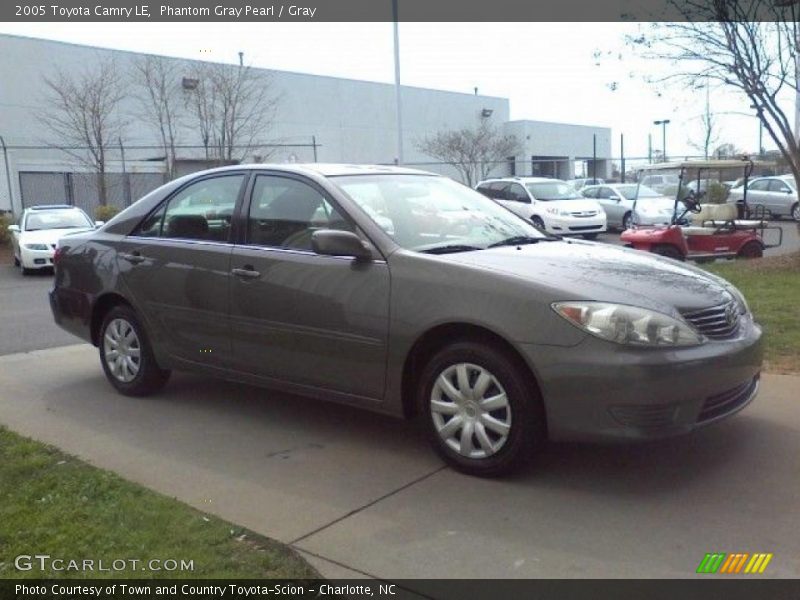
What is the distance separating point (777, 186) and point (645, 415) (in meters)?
24.6

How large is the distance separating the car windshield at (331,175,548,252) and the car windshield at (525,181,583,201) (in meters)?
16.4

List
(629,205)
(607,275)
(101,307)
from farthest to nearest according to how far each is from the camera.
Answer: (629,205) < (101,307) < (607,275)

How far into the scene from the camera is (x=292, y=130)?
38.4m

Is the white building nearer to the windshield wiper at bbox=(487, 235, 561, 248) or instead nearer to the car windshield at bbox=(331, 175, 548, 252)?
the car windshield at bbox=(331, 175, 548, 252)

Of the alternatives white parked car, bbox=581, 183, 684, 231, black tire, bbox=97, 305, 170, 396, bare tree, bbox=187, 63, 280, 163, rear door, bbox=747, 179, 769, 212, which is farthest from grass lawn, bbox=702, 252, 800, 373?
bare tree, bbox=187, 63, 280, 163

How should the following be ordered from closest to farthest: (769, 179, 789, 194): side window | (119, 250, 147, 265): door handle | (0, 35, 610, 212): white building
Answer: (119, 250, 147, 265): door handle < (769, 179, 789, 194): side window < (0, 35, 610, 212): white building

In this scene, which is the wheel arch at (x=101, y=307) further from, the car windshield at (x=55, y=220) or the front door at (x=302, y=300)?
the car windshield at (x=55, y=220)

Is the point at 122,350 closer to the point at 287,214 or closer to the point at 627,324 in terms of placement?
the point at 287,214

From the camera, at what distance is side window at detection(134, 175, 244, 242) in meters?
5.37

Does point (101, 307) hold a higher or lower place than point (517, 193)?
lower

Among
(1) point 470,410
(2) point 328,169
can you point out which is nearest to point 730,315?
(1) point 470,410

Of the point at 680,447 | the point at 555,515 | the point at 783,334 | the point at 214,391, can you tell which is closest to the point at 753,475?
the point at 680,447

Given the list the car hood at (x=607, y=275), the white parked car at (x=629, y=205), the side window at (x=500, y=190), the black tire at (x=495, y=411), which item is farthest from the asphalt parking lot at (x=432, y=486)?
the side window at (x=500, y=190)

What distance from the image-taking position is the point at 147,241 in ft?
18.9
